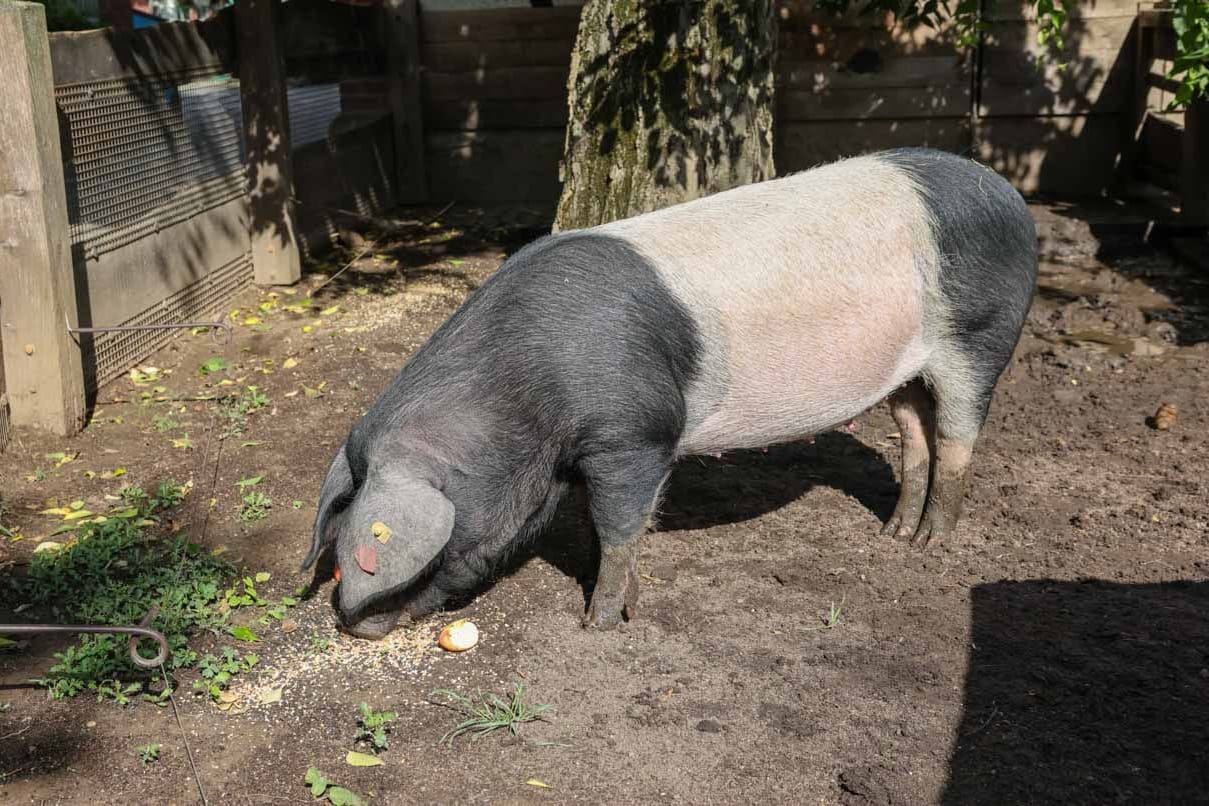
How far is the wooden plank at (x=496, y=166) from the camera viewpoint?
30.2 feet

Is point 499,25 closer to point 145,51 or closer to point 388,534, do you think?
point 145,51

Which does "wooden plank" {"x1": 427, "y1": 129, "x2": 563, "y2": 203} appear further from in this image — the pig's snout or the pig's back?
the pig's snout

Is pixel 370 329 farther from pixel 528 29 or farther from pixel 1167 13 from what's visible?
pixel 1167 13

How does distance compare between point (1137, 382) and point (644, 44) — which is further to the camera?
point (1137, 382)

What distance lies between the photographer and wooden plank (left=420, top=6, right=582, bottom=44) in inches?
349

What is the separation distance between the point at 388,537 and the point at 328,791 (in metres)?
0.66

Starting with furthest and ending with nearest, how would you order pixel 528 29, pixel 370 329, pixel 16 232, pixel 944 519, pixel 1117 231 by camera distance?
pixel 528 29 < pixel 1117 231 < pixel 370 329 < pixel 16 232 < pixel 944 519

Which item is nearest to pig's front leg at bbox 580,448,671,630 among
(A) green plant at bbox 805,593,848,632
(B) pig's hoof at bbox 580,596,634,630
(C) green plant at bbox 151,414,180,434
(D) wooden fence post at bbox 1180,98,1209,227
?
(B) pig's hoof at bbox 580,596,634,630

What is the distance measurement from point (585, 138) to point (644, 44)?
1.62 ft

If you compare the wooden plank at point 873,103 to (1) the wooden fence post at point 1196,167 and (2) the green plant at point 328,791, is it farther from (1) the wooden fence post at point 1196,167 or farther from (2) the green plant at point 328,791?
(2) the green plant at point 328,791

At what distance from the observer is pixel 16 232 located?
4.87 metres

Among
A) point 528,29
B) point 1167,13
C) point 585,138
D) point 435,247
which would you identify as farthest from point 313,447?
point 1167,13

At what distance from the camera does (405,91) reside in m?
9.02

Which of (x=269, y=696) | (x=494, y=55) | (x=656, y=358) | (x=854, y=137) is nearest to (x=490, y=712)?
(x=269, y=696)
